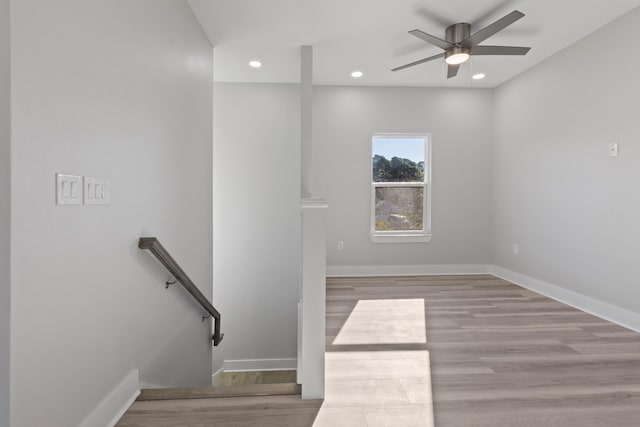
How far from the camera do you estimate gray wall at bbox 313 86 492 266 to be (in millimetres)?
4645

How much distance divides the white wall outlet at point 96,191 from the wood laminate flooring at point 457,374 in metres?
1.11

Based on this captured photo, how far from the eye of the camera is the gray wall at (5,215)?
40.1 inches

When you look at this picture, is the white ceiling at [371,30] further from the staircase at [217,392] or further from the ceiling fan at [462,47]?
the staircase at [217,392]

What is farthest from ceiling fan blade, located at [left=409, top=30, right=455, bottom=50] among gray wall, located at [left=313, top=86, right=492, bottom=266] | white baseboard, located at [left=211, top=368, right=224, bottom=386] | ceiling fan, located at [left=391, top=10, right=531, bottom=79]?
white baseboard, located at [left=211, top=368, right=224, bottom=386]

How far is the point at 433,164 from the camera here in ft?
15.7

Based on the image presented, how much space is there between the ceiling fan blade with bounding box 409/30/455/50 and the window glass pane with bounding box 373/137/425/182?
1.87 meters

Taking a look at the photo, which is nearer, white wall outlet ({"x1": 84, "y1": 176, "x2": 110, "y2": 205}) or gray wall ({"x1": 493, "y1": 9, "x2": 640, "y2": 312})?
white wall outlet ({"x1": 84, "y1": 176, "x2": 110, "y2": 205})

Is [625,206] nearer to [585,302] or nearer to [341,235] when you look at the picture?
[585,302]

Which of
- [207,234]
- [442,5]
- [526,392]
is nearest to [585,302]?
[526,392]

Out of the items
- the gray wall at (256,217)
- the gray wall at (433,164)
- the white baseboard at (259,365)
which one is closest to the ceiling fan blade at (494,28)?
the gray wall at (433,164)

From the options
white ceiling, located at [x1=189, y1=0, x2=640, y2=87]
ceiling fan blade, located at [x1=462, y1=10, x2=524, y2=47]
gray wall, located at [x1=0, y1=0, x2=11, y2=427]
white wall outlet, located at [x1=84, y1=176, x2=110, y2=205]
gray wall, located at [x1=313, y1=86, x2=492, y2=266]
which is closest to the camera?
gray wall, located at [x1=0, y1=0, x2=11, y2=427]

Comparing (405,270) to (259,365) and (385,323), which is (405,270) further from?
(259,365)

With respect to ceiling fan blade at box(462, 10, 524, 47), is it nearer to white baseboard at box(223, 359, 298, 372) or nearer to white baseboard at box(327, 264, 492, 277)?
white baseboard at box(327, 264, 492, 277)

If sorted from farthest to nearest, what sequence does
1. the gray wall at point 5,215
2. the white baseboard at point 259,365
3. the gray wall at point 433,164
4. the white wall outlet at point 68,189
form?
the gray wall at point 433,164 < the white baseboard at point 259,365 < the white wall outlet at point 68,189 < the gray wall at point 5,215
